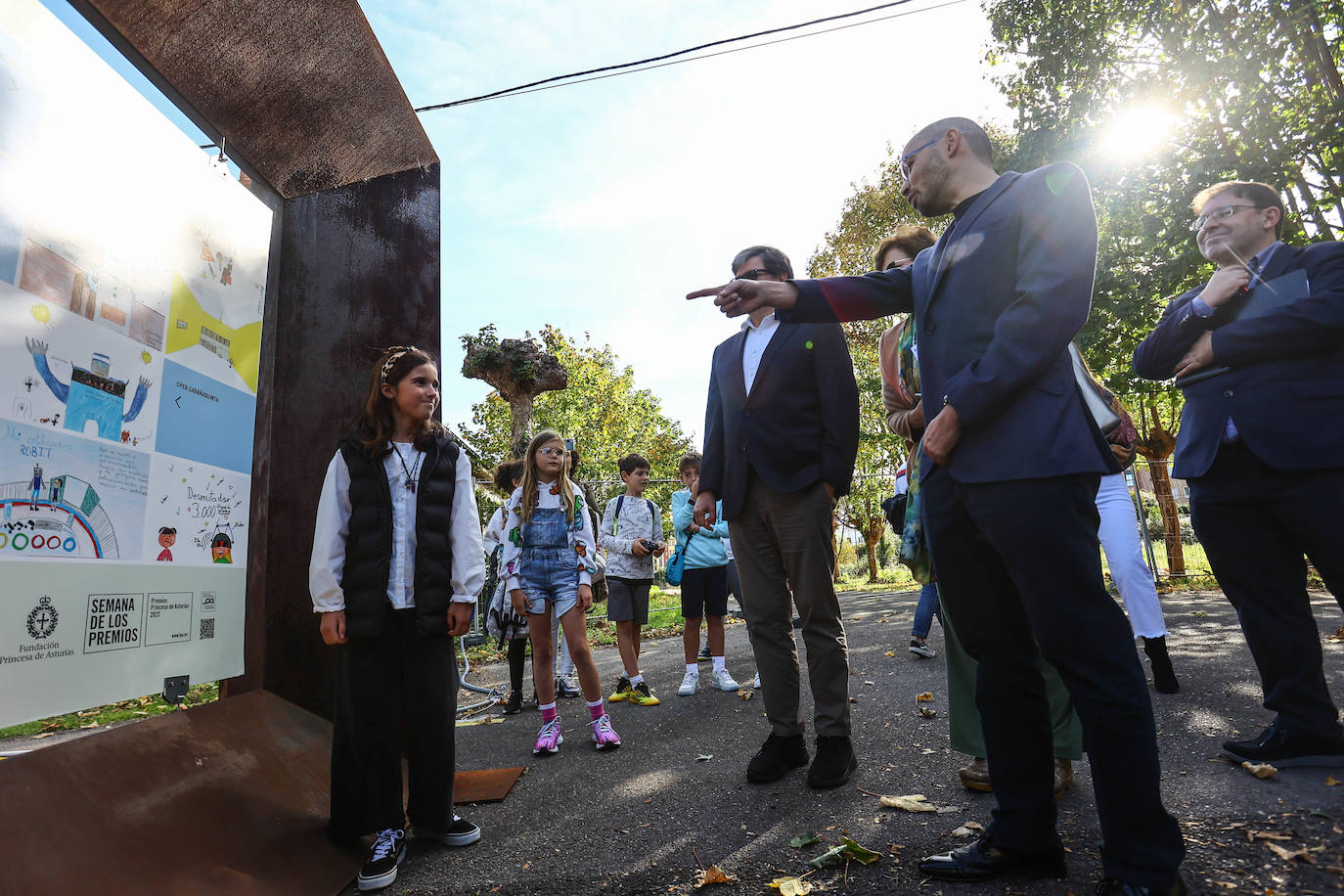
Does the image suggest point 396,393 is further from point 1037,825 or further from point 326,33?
point 1037,825

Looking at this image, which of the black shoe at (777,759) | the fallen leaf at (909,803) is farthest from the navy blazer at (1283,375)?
the black shoe at (777,759)

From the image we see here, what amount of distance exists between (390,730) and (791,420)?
212 cm

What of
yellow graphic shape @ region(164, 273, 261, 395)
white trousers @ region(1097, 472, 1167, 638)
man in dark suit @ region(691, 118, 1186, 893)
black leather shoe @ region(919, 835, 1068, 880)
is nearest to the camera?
man in dark suit @ region(691, 118, 1186, 893)

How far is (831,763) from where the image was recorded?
9.88 feet

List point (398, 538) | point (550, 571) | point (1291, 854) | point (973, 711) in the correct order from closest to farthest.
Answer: point (1291, 854) → point (973, 711) → point (398, 538) → point (550, 571)

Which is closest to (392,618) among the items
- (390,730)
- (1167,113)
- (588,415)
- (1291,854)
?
(390,730)

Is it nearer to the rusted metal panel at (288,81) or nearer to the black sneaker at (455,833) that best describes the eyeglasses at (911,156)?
the rusted metal panel at (288,81)

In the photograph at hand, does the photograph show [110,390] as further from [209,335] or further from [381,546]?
[381,546]

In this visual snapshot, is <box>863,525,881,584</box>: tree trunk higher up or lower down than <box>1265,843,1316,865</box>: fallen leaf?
higher up

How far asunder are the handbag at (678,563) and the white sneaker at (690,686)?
2.53ft

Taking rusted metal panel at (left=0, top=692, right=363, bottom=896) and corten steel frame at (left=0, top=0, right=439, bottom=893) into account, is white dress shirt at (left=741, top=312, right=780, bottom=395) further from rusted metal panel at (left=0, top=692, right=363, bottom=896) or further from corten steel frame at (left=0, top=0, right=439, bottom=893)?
rusted metal panel at (left=0, top=692, right=363, bottom=896)

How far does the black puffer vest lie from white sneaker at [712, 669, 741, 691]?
3.24 metres

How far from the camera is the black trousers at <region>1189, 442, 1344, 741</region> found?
2605mm

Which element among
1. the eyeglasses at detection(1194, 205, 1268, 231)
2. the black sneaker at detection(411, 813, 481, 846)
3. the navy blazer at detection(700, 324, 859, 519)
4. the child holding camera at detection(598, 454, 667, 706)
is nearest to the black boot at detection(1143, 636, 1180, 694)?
the navy blazer at detection(700, 324, 859, 519)
